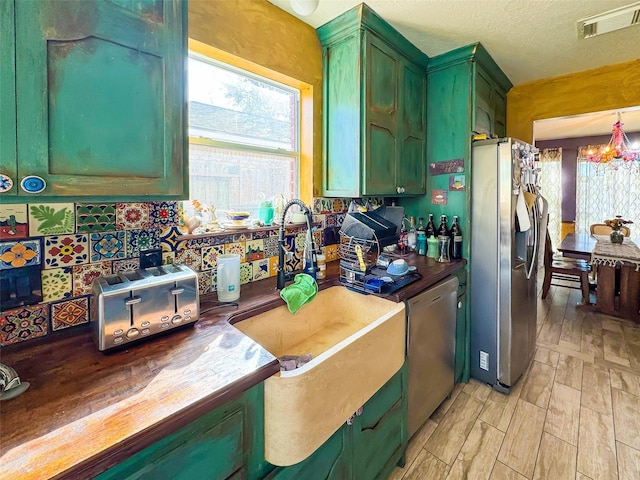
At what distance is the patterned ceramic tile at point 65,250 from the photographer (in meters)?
1.04

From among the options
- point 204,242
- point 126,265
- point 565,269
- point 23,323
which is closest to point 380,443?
point 204,242

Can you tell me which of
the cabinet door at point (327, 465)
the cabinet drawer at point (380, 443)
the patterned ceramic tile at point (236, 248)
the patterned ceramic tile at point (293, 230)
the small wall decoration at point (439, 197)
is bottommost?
the cabinet drawer at point (380, 443)

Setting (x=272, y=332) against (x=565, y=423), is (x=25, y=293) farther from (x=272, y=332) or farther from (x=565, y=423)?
(x=565, y=423)

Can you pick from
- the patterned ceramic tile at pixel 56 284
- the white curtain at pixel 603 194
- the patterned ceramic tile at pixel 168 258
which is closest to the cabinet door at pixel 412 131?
the patterned ceramic tile at pixel 168 258

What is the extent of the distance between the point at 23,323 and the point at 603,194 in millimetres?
7896

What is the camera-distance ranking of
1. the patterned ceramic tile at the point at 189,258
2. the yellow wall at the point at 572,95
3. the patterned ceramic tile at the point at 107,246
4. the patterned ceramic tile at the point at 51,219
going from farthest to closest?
the yellow wall at the point at 572,95 → the patterned ceramic tile at the point at 189,258 → the patterned ceramic tile at the point at 107,246 → the patterned ceramic tile at the point at 51,219

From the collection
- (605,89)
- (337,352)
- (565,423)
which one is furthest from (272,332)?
(605,89)

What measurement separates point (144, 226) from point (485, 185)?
6.96 ft

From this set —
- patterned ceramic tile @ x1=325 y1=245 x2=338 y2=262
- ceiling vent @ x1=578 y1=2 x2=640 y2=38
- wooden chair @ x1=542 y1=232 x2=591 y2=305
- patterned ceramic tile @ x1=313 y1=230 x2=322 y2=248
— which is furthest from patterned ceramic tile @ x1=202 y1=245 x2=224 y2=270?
wooden chair @ x1=542 y1=232 x2=591 y2=305

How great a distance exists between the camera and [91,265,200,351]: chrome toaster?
91 cm

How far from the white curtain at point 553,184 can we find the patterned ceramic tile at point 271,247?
21.0ft

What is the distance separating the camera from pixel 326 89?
2014 millimetres

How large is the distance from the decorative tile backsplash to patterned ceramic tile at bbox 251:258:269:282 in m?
0.25

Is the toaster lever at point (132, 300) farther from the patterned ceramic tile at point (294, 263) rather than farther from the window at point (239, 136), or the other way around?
the patterned ceramic tile at point (294, 263)
